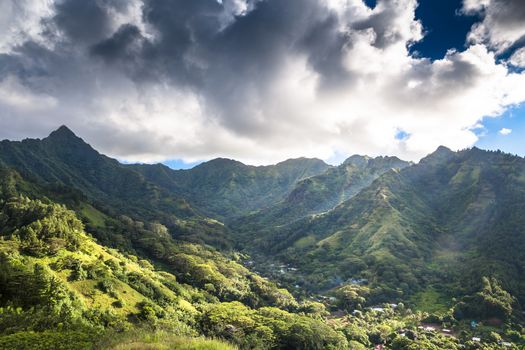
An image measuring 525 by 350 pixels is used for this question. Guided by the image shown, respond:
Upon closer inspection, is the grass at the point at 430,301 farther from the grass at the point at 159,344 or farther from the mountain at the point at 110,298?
the grass at the point at 159,344

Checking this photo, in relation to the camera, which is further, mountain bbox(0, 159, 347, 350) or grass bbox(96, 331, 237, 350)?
mountain bbox(0, 159, 347, 350)

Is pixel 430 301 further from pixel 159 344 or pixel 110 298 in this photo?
pixel 159 344

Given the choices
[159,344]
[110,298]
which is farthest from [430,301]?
[159,344]

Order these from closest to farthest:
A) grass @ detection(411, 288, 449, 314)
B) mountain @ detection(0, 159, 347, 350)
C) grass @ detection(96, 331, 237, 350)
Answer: grass @ detection(96, 331, 237, 350), mountain @ detection(0, 159, 347, 350), grass @ detection(411, 288, 449, 314)

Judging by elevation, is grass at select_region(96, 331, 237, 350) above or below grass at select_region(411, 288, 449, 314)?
above

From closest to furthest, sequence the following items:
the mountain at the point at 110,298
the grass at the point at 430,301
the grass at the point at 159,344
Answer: the grass at the point at 159,344 < the mountain at the point at 110,298 < the grass at the point at 430,301

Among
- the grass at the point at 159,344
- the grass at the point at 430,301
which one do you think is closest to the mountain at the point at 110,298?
the grass at the point at 159,344

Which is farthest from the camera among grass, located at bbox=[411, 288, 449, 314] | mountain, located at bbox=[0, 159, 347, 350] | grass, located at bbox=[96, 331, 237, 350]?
grass, located at bbox=[411, 288, 449, 314]


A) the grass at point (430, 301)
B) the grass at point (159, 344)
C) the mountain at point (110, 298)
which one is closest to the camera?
the grass at point (159, 344)

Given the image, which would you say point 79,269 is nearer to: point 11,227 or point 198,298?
point 11,227

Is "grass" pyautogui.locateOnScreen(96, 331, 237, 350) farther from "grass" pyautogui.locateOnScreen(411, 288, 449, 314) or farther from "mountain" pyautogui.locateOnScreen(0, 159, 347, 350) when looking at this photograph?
"grass" pyautogui.locateOnScreen(411, 288, 449, 314)

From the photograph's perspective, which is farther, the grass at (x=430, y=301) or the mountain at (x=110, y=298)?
the grass at (x=430, y=301)

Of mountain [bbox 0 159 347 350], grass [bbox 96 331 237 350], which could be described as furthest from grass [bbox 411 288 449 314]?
grass [bbox 96 331 237 350]

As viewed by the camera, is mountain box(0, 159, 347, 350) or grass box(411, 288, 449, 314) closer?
mountain box(0, 159, 347, 350)
